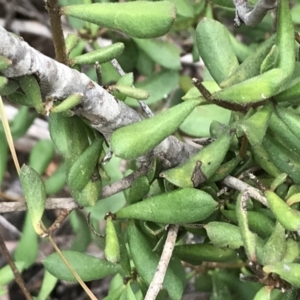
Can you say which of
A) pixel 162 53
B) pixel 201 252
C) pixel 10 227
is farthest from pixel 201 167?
pixel 10 227

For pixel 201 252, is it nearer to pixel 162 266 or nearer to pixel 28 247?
pixel 162 266

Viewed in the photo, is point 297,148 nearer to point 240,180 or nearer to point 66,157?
point 240,180

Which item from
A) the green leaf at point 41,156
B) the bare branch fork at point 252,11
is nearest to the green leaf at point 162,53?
the green leaf at point 41,156

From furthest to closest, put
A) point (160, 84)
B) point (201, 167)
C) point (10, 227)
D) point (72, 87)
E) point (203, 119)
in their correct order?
point (10, 227), point (160, 84), point (203, 119), point (201, 167), point (72, 87)

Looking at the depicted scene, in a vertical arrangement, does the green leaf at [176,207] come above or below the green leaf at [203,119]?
above

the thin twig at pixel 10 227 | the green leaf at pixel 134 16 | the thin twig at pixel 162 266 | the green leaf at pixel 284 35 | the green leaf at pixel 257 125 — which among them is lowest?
the thin twig at pixel 10 227

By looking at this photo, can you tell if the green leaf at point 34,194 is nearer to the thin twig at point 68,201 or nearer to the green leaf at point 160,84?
the thin twig at point 68,201
